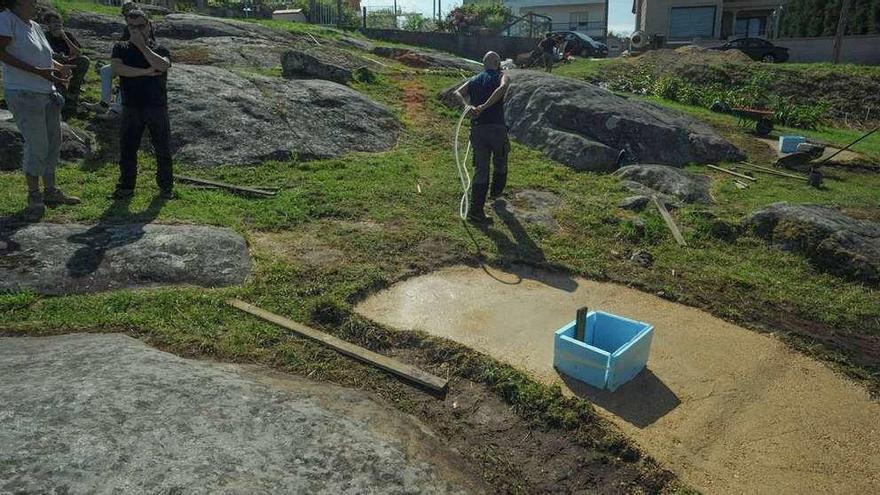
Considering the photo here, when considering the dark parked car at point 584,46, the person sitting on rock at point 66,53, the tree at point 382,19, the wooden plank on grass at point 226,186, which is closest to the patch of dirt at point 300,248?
the wooden plank on grass at point 226,186

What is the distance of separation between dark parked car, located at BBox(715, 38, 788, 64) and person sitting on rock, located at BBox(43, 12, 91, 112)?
84.8 feet

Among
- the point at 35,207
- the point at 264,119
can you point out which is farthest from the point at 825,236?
the point at 35,207

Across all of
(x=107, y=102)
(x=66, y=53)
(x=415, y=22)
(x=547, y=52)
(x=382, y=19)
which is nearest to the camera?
(x=66, y=53)

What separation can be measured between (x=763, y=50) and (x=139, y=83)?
89.8ft

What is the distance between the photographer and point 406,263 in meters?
5.76

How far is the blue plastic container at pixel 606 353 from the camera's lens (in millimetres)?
3916

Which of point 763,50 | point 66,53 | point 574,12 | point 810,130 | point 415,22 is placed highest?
point 574,12

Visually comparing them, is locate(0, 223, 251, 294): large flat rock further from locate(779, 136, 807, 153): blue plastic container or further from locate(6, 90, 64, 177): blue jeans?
locate(779, 136, 807, 153): blue plastic container

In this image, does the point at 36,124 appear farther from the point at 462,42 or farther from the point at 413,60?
the point at 462,42

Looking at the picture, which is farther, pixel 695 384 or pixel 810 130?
pixel 810 130

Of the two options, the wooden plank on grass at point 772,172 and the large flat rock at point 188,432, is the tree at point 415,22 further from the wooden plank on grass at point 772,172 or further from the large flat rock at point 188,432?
the large flat rock at point 188,432

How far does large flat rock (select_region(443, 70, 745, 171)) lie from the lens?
33.4 ft

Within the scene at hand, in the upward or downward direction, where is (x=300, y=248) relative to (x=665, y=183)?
downward

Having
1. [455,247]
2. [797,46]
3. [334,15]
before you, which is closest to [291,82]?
[455,247]
